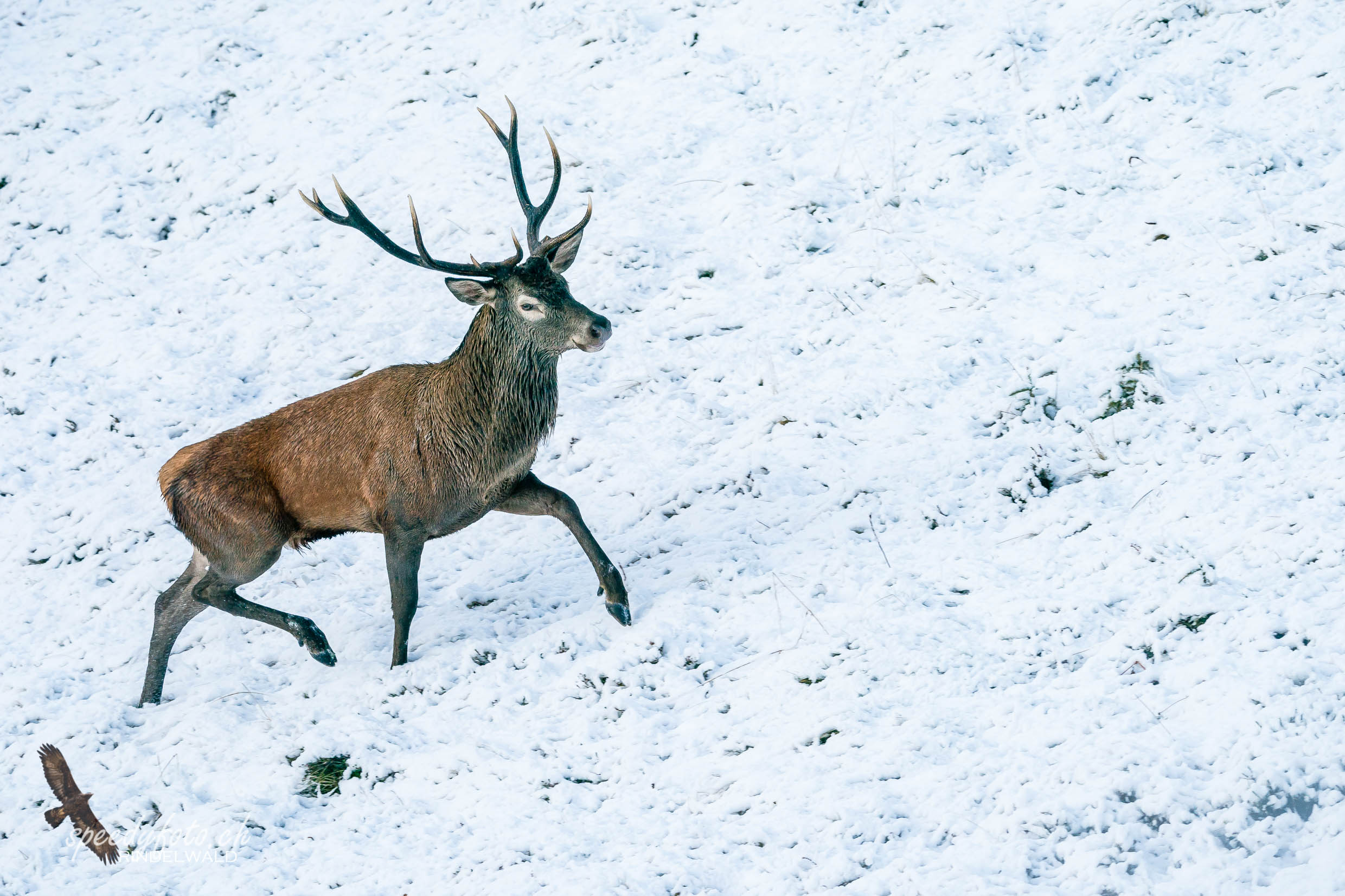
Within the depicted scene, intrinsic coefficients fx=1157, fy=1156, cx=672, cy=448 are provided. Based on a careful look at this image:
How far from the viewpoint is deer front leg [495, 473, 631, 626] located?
5.98 m

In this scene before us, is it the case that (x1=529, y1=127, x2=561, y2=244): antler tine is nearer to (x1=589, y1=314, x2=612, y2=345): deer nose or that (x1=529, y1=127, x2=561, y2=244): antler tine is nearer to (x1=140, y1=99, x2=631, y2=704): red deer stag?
(x1=140, y1=99, x2=631, y2=704): red deer stag

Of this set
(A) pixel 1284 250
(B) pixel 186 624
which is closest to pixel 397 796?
(B) pixel 186 624

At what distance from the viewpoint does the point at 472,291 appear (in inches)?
235

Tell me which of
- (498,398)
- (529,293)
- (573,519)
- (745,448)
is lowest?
(745,448)

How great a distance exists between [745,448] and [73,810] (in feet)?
13.3

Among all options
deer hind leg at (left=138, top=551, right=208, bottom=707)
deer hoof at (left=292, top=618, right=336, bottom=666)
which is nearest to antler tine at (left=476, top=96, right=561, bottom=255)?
deer hoof at (left=292, top=618, right=336, bottom=666)

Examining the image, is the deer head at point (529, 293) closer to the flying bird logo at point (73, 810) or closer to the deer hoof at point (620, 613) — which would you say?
the deer hoof at point (620, 613)

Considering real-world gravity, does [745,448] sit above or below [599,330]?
below

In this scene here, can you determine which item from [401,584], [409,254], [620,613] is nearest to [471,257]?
[409,254]

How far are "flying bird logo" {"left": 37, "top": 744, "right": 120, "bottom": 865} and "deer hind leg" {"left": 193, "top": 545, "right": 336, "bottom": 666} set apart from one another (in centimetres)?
108

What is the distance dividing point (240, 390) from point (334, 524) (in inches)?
108

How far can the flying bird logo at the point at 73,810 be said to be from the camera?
5.18 m

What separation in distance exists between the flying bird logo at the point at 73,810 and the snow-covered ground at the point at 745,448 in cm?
6

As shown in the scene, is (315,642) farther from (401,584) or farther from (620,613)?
(620,613)
